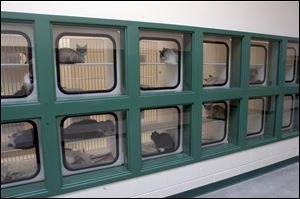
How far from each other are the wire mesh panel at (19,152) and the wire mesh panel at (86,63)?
354mm

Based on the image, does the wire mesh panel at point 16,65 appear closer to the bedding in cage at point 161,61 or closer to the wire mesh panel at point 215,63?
the bedding in cage at point 161,61

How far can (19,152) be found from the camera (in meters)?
1.53

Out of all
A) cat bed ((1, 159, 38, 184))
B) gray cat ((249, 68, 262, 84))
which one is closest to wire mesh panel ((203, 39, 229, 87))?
gray cat ((249, 68, 262, 84))

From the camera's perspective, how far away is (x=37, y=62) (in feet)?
4.48

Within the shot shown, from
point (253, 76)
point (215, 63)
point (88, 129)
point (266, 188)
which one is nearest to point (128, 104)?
point (88, 129)

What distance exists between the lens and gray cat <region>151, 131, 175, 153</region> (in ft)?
6.65

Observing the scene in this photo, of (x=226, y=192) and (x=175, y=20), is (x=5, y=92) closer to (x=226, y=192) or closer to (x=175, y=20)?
(x=175, y=20)

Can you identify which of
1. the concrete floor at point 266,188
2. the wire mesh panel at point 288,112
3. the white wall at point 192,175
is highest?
the wire mesh panel at point 288,112

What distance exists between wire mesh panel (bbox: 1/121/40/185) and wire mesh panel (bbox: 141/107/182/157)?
0.78m

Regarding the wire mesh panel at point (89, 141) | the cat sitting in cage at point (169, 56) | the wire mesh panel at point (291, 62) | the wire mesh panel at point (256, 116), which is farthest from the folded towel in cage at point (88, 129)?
the wire mesh panel at point (291, 62)

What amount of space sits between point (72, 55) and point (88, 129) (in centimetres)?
52

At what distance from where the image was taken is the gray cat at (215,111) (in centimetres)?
221

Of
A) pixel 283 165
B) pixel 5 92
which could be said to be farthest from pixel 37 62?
pixel 283 165

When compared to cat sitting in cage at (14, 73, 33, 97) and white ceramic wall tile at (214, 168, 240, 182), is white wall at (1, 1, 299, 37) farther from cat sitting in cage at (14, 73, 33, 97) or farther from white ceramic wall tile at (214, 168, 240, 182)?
white ceramic wall tile at (214, 168, 240, 182)
